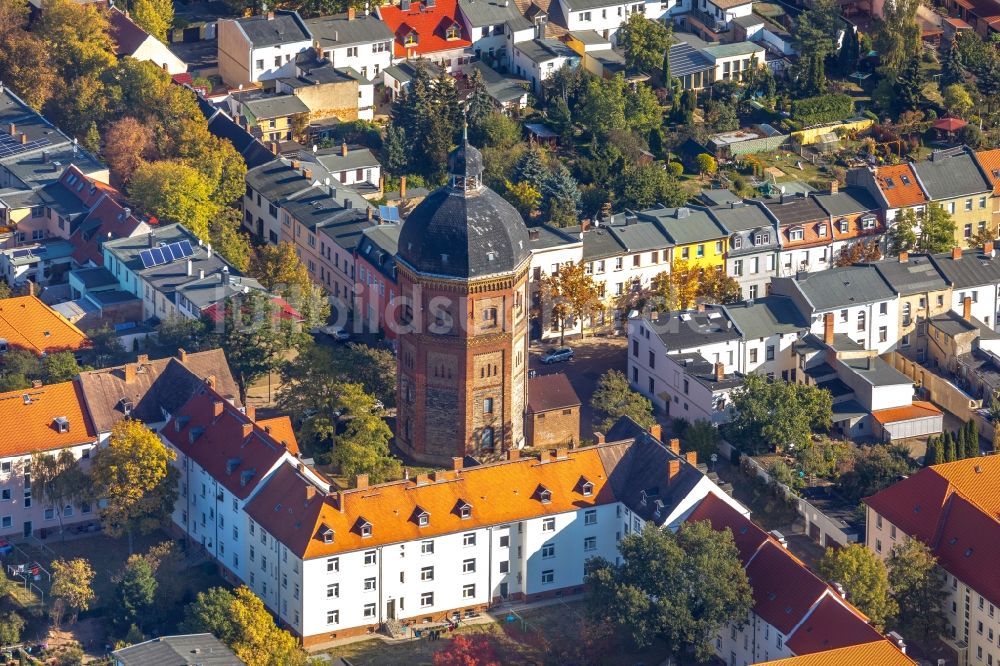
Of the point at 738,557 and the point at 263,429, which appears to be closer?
the point at 738,557

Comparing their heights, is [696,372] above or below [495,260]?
below

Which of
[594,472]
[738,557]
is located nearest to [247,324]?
[594,472]

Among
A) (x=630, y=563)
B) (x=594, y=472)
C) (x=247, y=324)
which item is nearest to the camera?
(x=630, y=563)

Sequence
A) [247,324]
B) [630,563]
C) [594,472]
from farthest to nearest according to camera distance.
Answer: [247,324]
[594,472]
[630,563]

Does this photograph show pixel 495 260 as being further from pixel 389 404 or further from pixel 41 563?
pixel 41 563

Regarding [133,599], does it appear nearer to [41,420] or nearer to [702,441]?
[41,420]

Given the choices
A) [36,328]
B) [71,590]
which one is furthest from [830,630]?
[36,328]

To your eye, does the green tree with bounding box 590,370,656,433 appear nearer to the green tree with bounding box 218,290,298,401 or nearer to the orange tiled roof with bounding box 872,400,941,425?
the orange tiled roof with bounding box 872,400,941,425

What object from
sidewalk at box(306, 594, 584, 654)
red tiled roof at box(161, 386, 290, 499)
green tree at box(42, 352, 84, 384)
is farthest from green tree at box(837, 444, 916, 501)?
green tree at box(42, 352, 84, 384)
